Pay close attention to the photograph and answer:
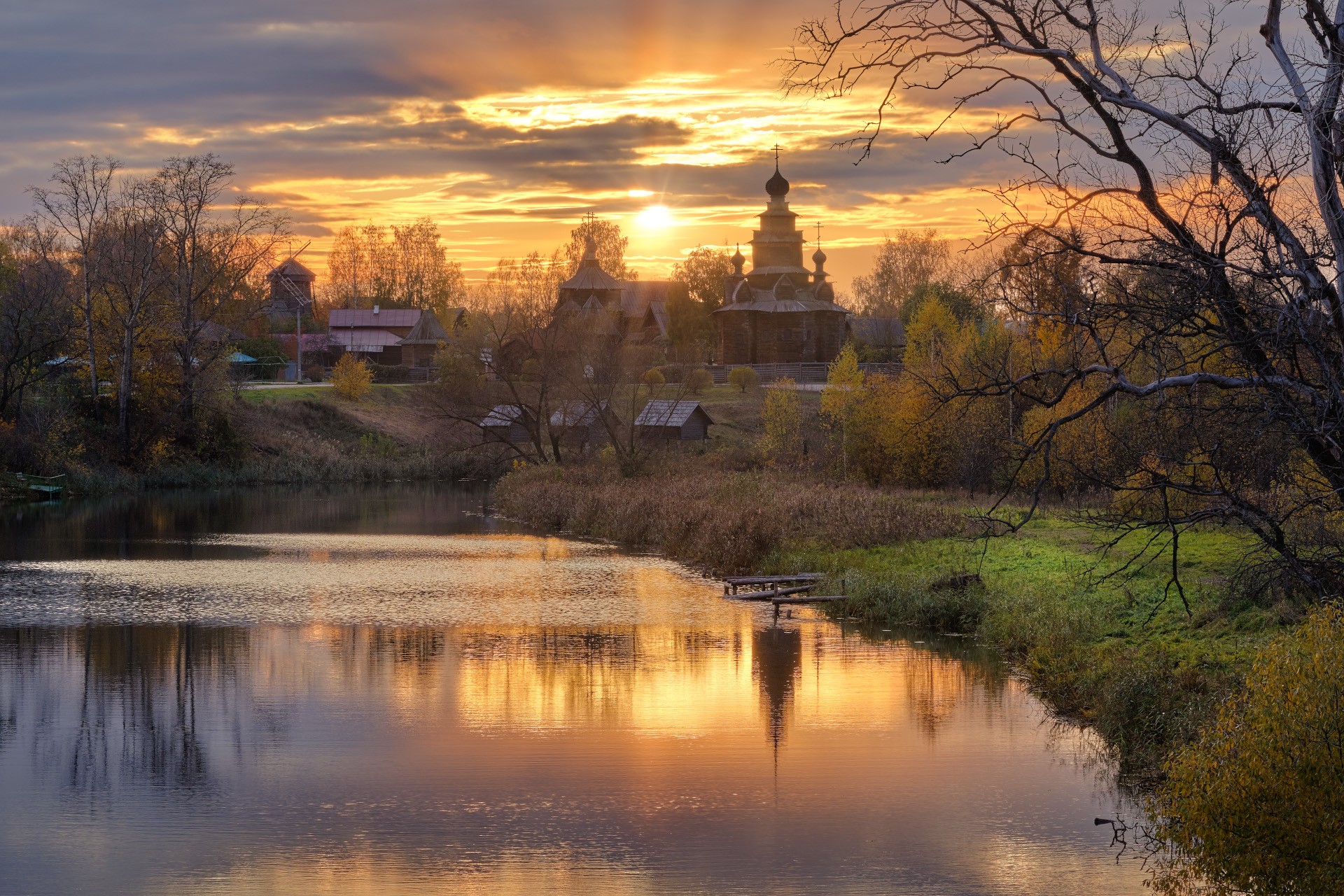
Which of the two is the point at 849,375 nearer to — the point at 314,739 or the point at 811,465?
the point at 811,465

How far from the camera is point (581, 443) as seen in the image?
58.7 m

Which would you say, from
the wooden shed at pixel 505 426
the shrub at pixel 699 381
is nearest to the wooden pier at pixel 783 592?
the wooden shed at pixel 505 426

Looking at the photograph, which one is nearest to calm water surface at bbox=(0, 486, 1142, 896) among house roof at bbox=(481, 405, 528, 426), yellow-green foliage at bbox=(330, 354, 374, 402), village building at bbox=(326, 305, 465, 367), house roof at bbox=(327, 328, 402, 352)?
house roof at bbox=(481, 405, 528, 426)

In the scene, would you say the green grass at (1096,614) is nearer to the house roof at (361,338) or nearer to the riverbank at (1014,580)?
the riverbank at (1014,580)

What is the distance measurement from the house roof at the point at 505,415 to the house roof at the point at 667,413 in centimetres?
533

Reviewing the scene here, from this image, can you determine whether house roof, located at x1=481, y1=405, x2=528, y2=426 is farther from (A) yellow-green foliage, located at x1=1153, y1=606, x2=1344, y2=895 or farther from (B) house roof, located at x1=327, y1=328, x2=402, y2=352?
(A) yellow-green foliage, located at x1=1153, y1=606, x2=1344, y2=895

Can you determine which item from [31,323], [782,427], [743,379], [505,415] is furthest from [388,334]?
[782,427]

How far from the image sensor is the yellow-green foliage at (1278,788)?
9.23 m

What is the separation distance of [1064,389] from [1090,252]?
133 centimetres

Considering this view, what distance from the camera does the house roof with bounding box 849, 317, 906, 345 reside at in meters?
95.9

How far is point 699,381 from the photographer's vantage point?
78.1m

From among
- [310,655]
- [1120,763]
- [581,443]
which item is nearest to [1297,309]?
[1120,763]

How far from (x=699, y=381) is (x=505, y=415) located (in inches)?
789

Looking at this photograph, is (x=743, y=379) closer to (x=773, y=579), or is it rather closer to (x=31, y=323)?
(x=31, y=323)
